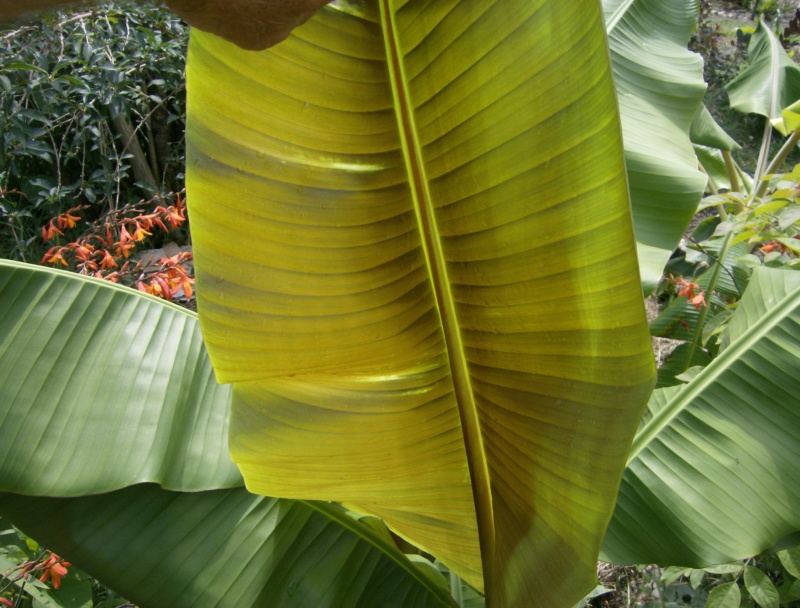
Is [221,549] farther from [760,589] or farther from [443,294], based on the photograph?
[760,589]

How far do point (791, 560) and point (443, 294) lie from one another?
960mm

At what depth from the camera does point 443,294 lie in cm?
62

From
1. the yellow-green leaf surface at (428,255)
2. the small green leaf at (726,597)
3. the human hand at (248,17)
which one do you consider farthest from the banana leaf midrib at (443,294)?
the small green leaf at (726,597)

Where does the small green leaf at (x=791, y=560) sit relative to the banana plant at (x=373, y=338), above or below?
below

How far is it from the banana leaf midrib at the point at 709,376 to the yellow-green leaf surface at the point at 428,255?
314mm

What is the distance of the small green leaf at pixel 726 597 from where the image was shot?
1.10m

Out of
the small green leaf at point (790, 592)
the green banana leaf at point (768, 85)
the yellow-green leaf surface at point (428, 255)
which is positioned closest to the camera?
the yellow-green leaf surface at point (428, 255)

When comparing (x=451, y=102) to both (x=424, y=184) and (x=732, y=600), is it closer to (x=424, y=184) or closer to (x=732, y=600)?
(x=424, y=184)

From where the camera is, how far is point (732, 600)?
111cm

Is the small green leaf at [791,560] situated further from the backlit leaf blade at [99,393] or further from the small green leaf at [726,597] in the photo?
the backlit leaf blade at [99,393]

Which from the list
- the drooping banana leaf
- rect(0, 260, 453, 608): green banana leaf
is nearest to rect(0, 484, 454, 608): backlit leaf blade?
rect(0, 260, 453, 608): green banana leaf

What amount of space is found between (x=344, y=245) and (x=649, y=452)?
584mm

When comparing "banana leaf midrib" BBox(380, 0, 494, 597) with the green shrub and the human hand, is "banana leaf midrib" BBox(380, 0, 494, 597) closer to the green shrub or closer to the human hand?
the human hand

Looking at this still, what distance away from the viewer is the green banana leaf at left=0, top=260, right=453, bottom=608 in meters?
0.75
